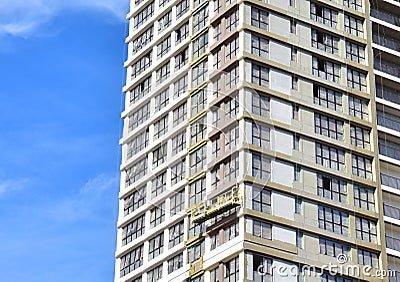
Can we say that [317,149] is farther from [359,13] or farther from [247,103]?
[359,13]

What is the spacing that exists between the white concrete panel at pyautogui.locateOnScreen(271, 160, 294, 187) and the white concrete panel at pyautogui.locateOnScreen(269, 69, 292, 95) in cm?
629

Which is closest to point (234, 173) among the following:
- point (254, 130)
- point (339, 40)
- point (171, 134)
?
point (254, 130)

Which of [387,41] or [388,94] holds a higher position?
[387,41]

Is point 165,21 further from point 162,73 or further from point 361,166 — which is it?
point 361,166

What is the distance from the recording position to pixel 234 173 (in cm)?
8081

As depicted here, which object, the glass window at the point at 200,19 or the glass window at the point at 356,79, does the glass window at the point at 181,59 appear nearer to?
the glass window at the point at 200,19

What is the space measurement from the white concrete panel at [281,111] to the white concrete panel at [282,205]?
20.5ft

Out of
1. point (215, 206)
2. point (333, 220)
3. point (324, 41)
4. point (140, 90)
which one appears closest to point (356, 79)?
point (324, 41)

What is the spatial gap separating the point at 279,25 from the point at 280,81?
5007 mm

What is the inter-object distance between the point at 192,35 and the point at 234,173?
1687 centimetres

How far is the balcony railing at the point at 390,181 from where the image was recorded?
8956 cm

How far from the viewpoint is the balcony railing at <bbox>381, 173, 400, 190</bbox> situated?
8956 centimetres

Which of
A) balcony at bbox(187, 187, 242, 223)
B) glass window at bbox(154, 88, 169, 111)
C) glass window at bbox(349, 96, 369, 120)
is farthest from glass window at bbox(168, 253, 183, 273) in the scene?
glass window at bbox(349, 96, 369, 120)

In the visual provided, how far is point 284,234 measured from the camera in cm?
7994
